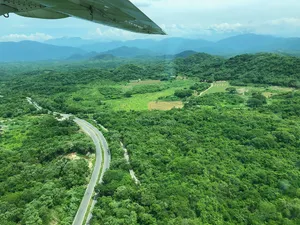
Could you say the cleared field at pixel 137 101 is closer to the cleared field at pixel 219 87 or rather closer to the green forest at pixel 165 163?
the green forest at pixel 165 163

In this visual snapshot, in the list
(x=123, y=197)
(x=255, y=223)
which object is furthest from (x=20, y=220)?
(x=255, y=223)

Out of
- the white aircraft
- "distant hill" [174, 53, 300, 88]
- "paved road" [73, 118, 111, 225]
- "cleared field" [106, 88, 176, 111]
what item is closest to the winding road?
"paved road" [73, 118, 111, 225]

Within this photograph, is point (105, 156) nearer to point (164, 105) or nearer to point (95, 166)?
point (95, 166)

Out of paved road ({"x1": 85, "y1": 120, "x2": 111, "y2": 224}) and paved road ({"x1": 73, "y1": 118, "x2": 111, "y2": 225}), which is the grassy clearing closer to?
paved road ({"x1": 73, "y1": 118, "x2": 111, "y2": 225})

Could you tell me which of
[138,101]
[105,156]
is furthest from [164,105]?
[105,156]

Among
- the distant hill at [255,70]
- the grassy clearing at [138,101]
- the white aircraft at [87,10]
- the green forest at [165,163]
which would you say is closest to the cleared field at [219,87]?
the distant hill at [255,70]

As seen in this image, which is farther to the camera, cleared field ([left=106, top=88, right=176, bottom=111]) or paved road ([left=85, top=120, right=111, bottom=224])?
cleared field ([left=106, top=88, right=176, bottom=111])

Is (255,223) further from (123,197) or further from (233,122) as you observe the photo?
(233,122)
